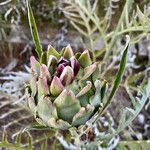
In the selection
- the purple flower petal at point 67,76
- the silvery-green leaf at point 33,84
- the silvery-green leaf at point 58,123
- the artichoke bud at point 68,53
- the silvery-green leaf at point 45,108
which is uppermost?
the artichoke bud at point 68,53

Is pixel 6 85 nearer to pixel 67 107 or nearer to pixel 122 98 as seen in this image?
pixel 122 98

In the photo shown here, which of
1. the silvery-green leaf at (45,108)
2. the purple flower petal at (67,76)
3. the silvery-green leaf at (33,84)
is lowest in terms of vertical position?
the silvery-green leaf at (45,108)

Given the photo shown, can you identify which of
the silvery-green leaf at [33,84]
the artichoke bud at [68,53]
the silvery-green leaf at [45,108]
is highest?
the artichoke bud at [68,53]

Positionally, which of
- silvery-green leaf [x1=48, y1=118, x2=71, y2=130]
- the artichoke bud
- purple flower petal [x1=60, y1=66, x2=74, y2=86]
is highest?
the artichoke bud

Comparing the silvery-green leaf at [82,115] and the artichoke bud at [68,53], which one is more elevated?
the artichoke bud at [68,53]

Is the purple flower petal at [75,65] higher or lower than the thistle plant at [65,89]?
higher

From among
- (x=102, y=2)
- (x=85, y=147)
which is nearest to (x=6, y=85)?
(x=85, y=147)

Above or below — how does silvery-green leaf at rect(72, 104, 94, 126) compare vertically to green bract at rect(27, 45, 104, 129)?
below

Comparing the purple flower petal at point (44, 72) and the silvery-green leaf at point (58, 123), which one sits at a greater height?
the purple flower petal at point (44, 72)
